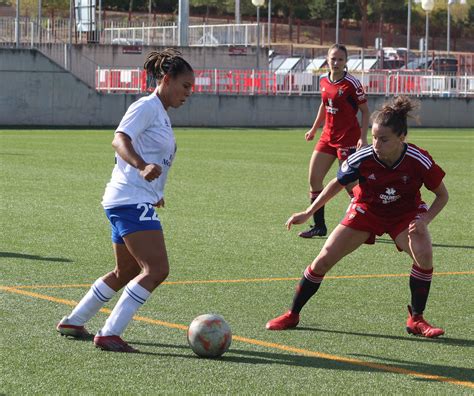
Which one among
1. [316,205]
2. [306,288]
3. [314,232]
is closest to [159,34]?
[314,232]

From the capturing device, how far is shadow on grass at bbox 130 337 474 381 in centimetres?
671

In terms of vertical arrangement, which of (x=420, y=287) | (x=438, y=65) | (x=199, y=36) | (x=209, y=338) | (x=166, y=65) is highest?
(x=199, y=36)

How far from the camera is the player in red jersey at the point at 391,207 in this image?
7.61 m

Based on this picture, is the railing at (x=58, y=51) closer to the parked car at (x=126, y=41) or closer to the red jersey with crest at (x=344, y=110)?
the parked car at (x=126, y=41)

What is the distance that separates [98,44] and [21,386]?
148 feet

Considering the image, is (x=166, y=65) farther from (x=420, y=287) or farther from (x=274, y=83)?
(x=274, y=83)

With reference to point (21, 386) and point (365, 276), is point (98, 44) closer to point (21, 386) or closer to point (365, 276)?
point (365, 276)

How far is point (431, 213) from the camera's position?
767 cm

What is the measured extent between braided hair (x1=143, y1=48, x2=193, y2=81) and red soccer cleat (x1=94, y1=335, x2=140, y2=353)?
1616 mm

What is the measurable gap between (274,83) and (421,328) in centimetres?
3739

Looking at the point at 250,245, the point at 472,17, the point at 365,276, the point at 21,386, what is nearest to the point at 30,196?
the point at 250,245

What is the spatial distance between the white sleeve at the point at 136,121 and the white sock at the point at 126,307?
0.92 m

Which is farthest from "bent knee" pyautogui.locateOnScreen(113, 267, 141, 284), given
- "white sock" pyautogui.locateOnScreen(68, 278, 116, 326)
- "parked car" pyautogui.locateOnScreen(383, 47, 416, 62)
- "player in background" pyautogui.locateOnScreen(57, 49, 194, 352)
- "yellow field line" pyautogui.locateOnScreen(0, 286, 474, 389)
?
"parked car" pyautogui.locateOnScreen(383, 47, 416, 62)

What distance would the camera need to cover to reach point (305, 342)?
748cm
